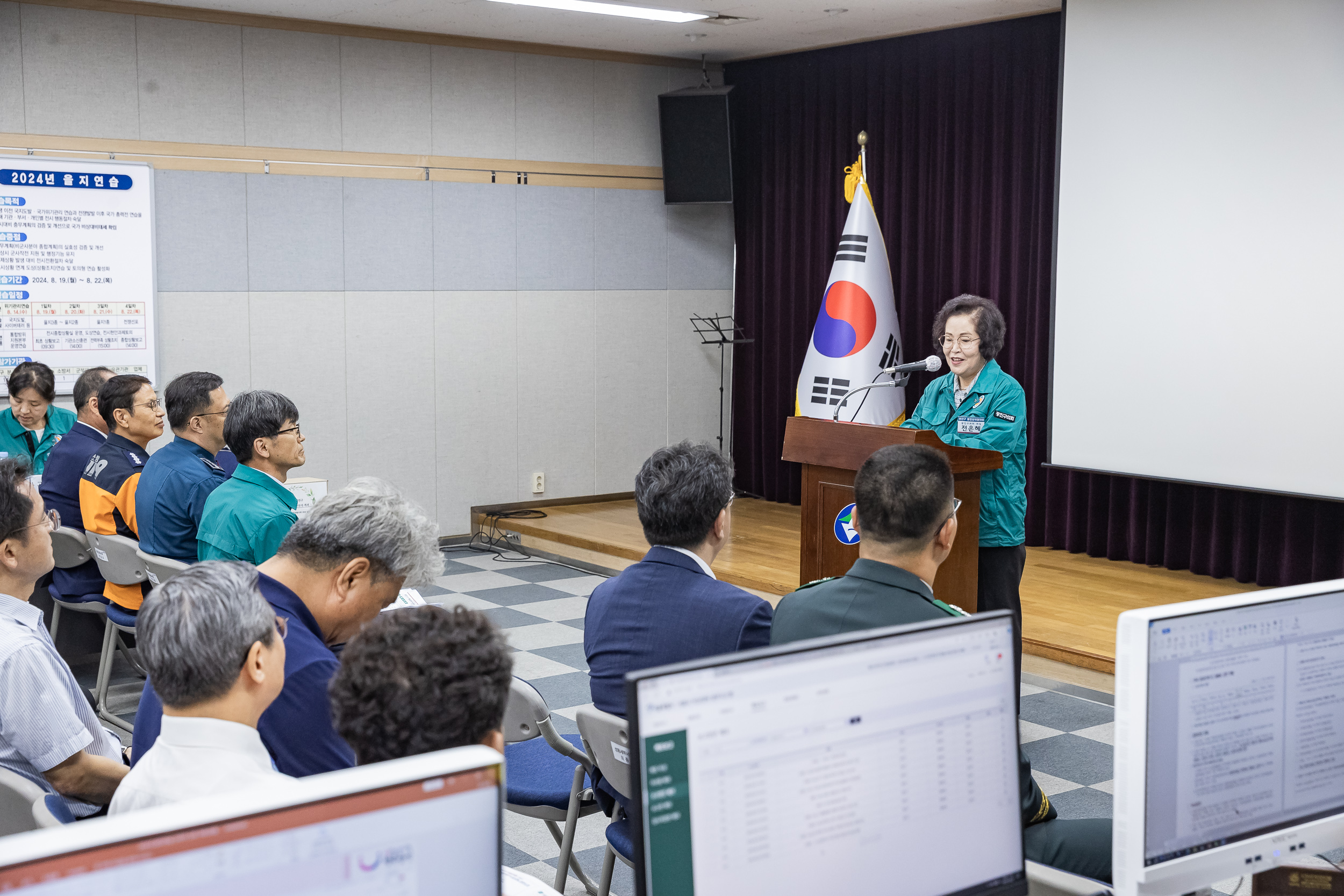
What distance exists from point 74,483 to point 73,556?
37 cm

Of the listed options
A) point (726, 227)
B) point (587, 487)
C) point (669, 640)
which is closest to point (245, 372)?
point (587, 487)

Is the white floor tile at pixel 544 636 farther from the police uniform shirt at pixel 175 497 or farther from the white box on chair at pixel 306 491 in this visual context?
the police uniform shirt at pixel 175 497

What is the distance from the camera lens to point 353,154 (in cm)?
743

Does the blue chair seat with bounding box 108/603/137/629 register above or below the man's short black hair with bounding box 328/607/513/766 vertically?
below

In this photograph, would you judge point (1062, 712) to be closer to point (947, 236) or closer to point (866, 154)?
point (947, 236)

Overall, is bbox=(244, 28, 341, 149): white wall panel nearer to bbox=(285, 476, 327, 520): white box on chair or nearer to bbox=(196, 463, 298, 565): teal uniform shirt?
bbox=(285, 476, 327, 520): white box on chair

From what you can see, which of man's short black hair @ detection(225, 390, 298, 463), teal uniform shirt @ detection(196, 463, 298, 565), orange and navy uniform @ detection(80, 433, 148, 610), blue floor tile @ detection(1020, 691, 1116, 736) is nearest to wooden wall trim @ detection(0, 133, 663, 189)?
orange and navy uniform @ detection(80, 433, 148, 610)

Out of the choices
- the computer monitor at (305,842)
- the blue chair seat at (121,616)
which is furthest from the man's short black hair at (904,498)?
the blue chair seat at (121,616)

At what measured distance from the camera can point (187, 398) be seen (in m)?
4.07

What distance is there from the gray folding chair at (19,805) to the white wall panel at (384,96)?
5962 millimetres

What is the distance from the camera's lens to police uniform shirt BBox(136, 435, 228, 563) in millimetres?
3932

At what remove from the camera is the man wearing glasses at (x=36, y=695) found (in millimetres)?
2178

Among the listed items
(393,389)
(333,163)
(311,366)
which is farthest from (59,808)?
(333,163)

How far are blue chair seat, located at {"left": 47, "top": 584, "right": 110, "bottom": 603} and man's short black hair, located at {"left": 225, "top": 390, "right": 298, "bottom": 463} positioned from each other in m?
1.27
